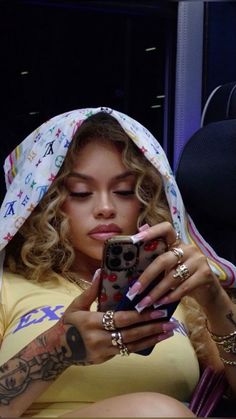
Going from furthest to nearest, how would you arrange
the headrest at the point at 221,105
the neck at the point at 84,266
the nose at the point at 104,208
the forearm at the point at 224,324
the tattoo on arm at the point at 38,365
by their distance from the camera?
the headrest at the point at 221,105 → the neck at the point at 84,266 → the nose at the point at 104,208 → the forearm at the point at 224,324 → the tattoo on arm at the point at 38,365

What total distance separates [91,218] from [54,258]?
0.43 feet

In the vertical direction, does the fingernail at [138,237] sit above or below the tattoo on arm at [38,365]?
above

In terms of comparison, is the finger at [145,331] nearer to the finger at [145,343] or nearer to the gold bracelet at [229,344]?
the finger at [145,343]

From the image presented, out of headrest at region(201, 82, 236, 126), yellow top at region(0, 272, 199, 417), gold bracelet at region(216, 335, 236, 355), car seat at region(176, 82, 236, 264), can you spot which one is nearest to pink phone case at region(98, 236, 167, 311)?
yellow top at region(0, 272, 199, 417)

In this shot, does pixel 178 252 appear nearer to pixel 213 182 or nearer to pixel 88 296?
pixel 88 296

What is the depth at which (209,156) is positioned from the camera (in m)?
1.98

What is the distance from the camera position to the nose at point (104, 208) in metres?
1.81

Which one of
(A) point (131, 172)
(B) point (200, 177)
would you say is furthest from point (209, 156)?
(A) point (131, 172)

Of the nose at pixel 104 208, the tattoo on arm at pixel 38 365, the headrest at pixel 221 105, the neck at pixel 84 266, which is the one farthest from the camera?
the headrest at pixel 221 105

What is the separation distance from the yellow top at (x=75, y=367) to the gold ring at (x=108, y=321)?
0.19 m

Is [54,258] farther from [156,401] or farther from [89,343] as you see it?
[156,401]

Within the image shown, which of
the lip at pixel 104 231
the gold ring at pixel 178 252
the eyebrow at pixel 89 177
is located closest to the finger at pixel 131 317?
the gold ring at pixel 178 252

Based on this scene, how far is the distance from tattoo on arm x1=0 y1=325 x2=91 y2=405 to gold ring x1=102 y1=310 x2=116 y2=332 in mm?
Answer: 82

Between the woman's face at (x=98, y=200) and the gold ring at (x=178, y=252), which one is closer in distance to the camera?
the gold ring at (x=178, y=252)
